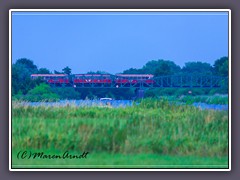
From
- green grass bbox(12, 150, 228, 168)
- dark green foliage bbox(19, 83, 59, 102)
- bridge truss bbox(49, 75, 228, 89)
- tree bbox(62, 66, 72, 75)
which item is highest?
tree bbox(62, 66, 72, 75)

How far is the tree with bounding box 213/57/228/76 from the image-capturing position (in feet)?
42.1

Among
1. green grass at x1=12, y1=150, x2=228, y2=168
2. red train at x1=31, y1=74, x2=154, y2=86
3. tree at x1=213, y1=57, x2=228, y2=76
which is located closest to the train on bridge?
red train at x1=31, y1=74, x2=154, y2=86

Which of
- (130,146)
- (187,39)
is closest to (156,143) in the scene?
(130,146)

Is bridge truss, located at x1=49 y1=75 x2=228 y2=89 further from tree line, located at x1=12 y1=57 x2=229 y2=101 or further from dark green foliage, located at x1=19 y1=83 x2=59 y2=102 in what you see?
dark green foliage, located at x1=19 y1=83 x2=59 y2=102

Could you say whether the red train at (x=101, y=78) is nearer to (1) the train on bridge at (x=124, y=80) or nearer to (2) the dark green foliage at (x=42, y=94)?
(1) the train on bridge at (x=124, y=80)

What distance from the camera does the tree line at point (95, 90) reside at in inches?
507

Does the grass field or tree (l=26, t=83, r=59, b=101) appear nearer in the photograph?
the grass field

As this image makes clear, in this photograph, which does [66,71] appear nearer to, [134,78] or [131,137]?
[134,78]

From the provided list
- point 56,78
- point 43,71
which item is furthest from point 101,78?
point 43,71

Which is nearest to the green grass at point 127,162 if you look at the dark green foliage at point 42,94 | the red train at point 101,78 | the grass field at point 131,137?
the grass field at point 131,137

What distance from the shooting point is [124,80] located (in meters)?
13.0

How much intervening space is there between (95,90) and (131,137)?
73 centimetres

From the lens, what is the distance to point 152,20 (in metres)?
12.9
